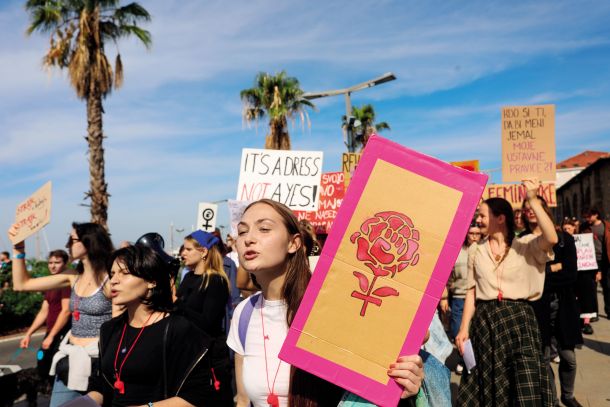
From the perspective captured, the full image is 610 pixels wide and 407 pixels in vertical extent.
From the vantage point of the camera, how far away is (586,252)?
31.7ft

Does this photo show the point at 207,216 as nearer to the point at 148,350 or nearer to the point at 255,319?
the point at 148,350

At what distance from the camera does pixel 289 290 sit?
92.0 inches

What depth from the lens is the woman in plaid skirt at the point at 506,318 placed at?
430cm

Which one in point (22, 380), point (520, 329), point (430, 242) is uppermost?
point (430, 242)

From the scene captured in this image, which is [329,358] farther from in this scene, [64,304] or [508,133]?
[508,133]

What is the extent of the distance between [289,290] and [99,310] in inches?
91.9

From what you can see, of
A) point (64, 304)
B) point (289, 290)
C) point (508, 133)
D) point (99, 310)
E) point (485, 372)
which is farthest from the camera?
Result: point (508, 133)

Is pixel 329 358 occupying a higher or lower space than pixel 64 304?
higher

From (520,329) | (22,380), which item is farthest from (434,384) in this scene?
(22,380)

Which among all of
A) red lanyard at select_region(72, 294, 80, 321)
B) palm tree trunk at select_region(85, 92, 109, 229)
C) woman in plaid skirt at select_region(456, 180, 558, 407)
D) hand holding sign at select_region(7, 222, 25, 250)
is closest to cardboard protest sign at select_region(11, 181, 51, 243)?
hand holding sign at select_region(7, 222, 25, 250)

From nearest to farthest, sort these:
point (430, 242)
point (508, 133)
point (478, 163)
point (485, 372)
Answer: point (430, 242)
point (485, 372)
point (508, 133)
point (478, 163)

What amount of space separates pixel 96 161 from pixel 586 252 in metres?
12.3

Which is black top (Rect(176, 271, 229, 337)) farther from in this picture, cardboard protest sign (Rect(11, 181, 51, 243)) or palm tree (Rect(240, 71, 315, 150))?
palm tree (Rect(240, 71, 315, 150))

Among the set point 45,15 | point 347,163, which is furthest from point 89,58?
point 347,163
